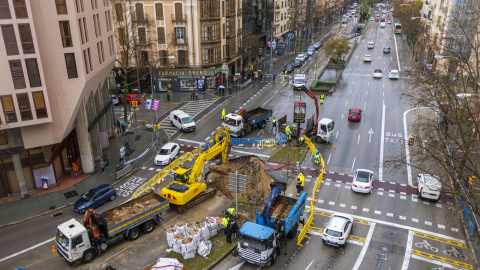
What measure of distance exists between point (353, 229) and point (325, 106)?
105 feet

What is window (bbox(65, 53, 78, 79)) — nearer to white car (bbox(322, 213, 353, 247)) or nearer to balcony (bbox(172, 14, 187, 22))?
white car (bbox(322, 213, 353, 247))

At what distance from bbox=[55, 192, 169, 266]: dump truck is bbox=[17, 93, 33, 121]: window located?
1014 centimetres

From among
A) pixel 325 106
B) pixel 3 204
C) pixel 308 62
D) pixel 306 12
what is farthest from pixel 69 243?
pixel 306 12

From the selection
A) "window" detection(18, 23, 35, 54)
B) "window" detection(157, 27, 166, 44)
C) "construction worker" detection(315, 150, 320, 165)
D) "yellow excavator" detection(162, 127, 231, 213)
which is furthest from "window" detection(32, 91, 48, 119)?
"window" detection(157, 27, 166, 44)

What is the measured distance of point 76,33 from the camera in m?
31.5

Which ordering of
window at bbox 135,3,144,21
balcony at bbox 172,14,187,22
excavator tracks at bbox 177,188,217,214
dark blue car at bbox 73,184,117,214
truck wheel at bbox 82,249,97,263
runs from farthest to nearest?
balcony at bbox 172,14,187,22 < window at bbox 135,3,144,21 < dark blue car at bbox 73,184,117,214 < excavator tracks at bbox 177,188,217,214 < truck wheel at bbox 82,249,97,263

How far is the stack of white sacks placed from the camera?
2486 centimetres

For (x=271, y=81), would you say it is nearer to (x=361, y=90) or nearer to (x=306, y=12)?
(x=361, y=90)

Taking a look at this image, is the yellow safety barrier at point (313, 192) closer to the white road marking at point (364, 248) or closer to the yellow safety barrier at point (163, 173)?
the white road marking at point (364, 248)

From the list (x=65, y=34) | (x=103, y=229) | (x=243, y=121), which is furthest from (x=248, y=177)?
(x=65, y=34)

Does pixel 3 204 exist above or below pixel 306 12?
below

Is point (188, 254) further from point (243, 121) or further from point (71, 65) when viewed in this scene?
point (243, 121)

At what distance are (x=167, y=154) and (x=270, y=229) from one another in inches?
752

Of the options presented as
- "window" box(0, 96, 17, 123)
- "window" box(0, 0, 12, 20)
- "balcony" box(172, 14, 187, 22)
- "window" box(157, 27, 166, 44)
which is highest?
"window" box(0, 0, 12, 20)
